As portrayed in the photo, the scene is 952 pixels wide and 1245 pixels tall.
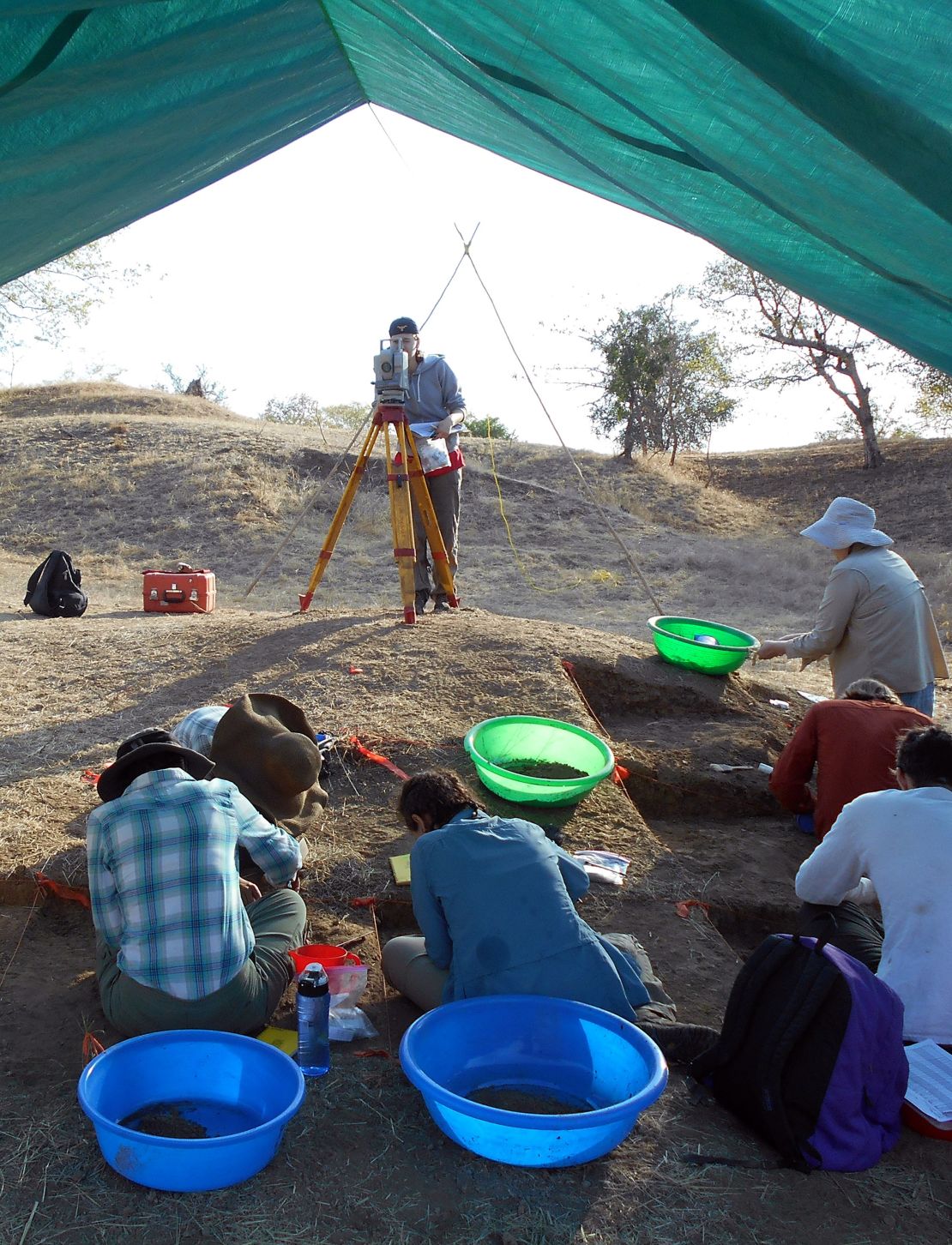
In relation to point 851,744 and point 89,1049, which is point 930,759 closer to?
point 851,744

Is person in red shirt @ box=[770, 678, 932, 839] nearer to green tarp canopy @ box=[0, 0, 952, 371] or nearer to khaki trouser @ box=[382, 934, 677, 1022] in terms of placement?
khaki trouser @ box=[382, 934, 677, 1022]

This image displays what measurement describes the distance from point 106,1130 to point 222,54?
9.94ft

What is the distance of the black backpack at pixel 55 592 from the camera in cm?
826

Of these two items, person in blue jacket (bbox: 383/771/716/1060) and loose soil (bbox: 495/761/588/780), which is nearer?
person in blue jacket (bbox: 383/771/716/1060)

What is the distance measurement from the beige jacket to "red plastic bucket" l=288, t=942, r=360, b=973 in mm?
2784

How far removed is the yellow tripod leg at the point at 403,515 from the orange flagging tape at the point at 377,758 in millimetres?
1570

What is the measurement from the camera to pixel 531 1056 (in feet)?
8.67

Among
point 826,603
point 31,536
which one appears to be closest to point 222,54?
point 826,603

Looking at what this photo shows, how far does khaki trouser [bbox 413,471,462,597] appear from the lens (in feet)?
22.4

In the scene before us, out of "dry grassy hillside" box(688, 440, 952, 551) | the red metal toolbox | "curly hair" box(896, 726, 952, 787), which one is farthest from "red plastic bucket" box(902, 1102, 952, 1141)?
"dry grassy hillside" box(688, 440, 952, 551)

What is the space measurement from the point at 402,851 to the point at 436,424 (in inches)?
137

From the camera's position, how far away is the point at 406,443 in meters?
6.34

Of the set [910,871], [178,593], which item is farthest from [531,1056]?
[178,593]

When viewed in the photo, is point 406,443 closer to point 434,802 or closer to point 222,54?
point 222,54
